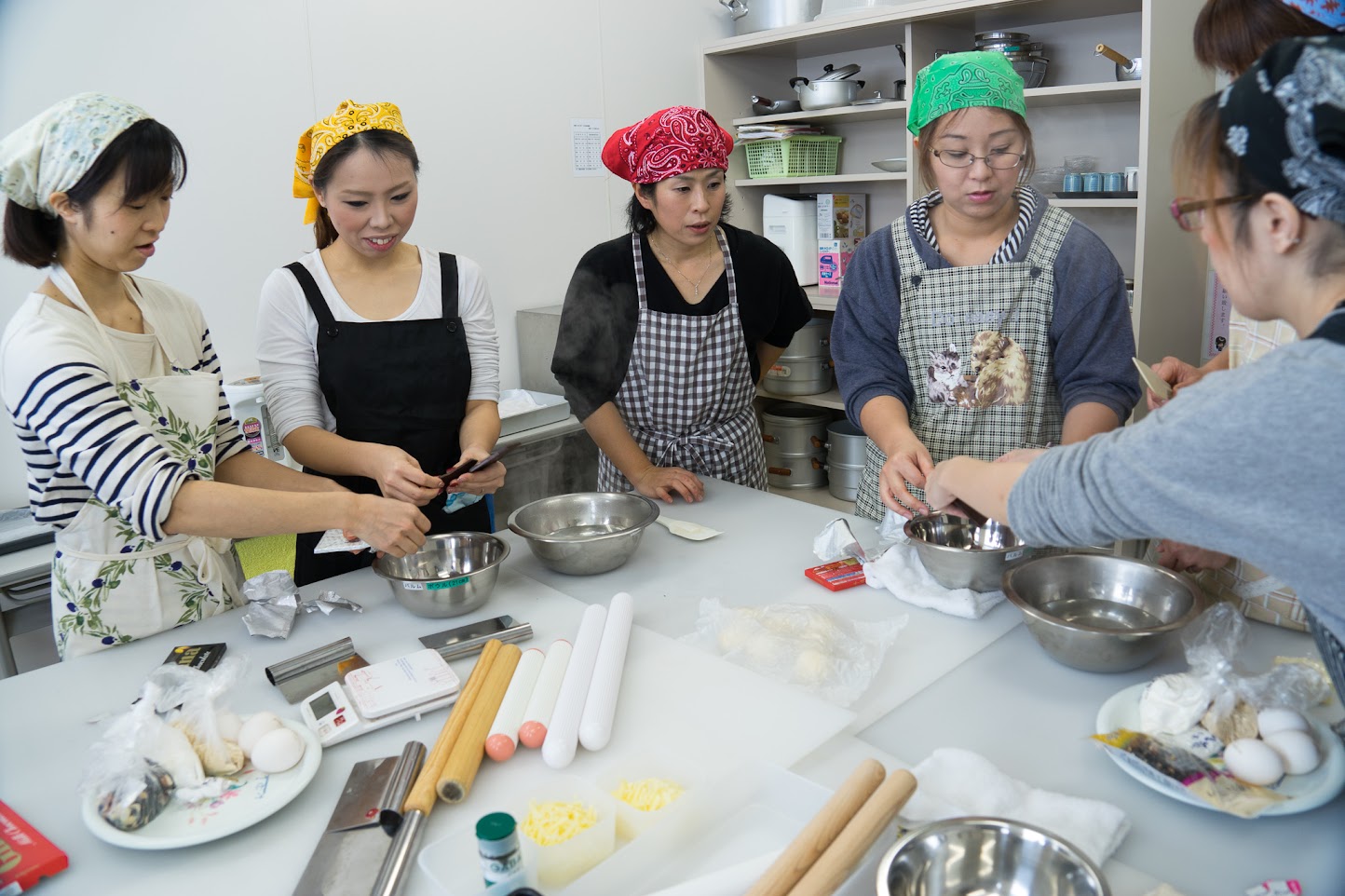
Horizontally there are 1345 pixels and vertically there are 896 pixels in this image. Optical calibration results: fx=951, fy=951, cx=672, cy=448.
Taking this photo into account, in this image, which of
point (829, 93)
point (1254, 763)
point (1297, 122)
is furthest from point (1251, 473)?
point (829, 93)

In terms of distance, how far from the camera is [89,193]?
5.11 feet

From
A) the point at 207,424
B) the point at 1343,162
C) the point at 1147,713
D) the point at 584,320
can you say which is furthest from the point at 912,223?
the point at 207,424

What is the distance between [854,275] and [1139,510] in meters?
1.33

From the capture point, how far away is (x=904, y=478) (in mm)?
1814

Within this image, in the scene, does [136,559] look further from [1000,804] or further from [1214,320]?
[1214,320]

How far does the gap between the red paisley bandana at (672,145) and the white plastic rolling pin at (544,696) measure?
1250 mm

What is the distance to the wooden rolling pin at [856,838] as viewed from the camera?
0.90 meters

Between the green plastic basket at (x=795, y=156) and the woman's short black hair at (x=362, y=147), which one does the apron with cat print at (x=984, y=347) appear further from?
the green plastic basket at (x=795, y=156)

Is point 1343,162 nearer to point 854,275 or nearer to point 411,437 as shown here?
point 854,275

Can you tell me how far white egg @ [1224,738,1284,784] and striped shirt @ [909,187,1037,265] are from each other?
1.18 meters

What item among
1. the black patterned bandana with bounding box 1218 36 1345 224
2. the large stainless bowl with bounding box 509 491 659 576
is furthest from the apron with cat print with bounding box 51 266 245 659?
the black patterned bandana with bounding box 1218 36 1345 224

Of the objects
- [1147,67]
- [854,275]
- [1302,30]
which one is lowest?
[854,275]

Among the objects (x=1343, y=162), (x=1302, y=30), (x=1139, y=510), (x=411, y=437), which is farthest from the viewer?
(x=411, y=437)

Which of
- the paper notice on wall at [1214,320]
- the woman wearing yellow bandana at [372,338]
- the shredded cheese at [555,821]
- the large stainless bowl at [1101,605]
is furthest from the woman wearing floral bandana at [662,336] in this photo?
the paper notice on wall at [1214,320]
